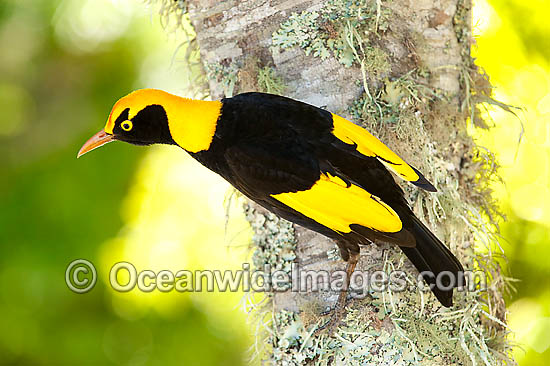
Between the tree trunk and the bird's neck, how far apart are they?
22 cm

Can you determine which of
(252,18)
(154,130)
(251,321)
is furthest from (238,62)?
(251,321)

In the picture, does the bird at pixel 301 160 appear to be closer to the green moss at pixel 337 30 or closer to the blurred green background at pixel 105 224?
the green moss at pixel 337 30

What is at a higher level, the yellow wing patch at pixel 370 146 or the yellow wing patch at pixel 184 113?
the yellow wing patch at pixel 184 113

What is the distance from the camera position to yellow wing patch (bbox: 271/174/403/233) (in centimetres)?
154

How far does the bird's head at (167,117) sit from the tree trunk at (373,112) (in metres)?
0.24

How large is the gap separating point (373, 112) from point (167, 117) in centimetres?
60

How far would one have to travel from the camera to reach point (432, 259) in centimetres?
162

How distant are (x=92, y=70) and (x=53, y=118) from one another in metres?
0.36

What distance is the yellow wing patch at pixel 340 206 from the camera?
60.7 inches

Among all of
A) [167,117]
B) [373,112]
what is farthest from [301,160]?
[167,117]

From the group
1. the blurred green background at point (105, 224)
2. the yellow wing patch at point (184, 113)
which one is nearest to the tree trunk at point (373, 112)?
the yellow wing patch at point (184, 113)

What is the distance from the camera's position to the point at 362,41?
1716mm

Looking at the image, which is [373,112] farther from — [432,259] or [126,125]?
[126,125]

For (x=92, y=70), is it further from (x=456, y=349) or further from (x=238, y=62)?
(x=456, y=349)
